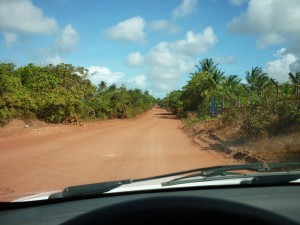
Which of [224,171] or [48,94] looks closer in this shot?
[224,171]

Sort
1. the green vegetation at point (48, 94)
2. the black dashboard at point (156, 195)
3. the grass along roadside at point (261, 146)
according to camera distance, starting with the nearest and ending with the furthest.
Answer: the black dashboard at point (156, 195)
the grass along roadside at point (261, 146)
the green vegetation at point (48, 94)

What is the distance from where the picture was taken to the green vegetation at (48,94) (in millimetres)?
21625

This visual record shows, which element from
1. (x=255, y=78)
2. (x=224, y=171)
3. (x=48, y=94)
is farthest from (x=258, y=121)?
(x=255, y=78)

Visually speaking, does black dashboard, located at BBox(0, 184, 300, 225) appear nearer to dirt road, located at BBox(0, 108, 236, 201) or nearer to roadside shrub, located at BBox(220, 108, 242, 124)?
dirt road, located at BBox(0, 108, 236, 201)

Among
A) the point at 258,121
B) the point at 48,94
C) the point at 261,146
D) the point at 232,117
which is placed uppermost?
the point at 48,94

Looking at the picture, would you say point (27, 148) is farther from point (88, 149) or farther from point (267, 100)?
point (267, 100)

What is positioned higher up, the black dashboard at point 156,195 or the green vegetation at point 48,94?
the green vegetation at point 48,94

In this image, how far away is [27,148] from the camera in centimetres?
1459

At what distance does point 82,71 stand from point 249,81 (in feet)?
86.0

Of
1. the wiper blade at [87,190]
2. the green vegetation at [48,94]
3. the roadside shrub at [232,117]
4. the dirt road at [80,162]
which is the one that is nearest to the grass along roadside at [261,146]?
A: the dirt road at [80,162]

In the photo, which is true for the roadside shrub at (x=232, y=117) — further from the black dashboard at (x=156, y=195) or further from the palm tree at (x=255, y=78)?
the palm tree at (x=255, y=78)

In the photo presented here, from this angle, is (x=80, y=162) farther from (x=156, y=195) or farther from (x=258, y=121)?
(x=156, y=195)

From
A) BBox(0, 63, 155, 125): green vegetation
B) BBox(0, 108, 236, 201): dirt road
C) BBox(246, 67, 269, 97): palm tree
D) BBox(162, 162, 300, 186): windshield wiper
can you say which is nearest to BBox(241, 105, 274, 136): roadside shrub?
BBox(0, 108, 236, 201): dirt road

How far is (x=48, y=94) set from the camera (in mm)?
25609
